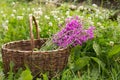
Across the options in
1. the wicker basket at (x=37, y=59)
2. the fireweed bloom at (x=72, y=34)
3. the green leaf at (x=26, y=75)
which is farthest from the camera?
the fireweed bloom at (x=72, y=34)

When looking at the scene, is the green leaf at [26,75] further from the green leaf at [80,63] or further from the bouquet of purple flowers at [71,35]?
the green leaf at [80,63]

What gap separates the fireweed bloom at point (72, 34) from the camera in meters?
3.31

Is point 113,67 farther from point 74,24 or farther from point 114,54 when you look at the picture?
point 74,24

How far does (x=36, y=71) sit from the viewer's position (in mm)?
3207

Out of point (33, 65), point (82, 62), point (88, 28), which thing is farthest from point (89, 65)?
point (33, 65)

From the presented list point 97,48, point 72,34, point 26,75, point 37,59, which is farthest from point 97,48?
point 26,75

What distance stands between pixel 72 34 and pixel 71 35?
0.04 ft

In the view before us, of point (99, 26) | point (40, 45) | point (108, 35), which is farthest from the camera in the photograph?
point (99, 26)

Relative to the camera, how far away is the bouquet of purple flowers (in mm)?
3309

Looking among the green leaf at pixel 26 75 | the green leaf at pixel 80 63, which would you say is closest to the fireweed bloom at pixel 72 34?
the green leaf at pixel 80 63

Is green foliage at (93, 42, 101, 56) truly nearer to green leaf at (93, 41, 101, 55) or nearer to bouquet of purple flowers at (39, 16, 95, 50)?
green leaf at (93, 41, 101, 55)

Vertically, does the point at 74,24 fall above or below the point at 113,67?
above

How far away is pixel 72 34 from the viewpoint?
10.9 ft

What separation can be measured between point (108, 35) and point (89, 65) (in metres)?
0.47
